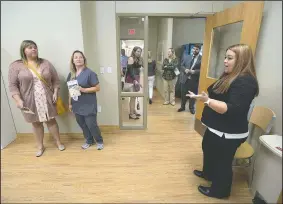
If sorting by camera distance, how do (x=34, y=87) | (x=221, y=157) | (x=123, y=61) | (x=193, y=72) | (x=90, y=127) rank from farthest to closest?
(x=193, y=72), (x=123, y=61), (x=90, y=127), (x=34, y=87), (x=221, y=157)

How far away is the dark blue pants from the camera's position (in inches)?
69.2

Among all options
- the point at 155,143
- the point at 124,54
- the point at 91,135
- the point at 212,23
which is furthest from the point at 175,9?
the point at 91,135

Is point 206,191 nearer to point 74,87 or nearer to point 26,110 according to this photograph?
point 74,87

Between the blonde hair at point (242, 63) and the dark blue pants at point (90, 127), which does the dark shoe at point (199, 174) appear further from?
the dark blue pants at point (90, 127)

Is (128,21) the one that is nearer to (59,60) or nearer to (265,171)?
(59,60)

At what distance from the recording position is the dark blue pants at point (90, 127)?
1.76m

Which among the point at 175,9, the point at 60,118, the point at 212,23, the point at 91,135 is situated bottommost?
the point at 91,135

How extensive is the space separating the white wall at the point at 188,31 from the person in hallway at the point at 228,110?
320 centimetres

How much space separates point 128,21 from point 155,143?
1.45 metres

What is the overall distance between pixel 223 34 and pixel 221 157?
1356 mm

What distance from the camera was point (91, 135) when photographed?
193 centimetres

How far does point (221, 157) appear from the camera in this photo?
3.67 ft

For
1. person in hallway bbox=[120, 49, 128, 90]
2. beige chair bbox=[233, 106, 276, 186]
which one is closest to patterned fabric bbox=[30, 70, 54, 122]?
person in hallway bbox=[120, 49, 128, 90]

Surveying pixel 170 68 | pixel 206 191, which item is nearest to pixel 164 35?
pixel 170 68
